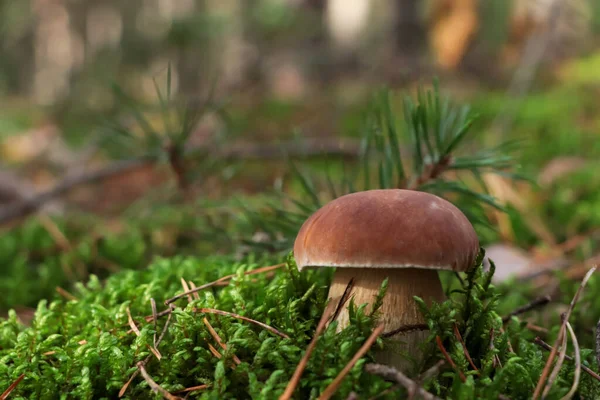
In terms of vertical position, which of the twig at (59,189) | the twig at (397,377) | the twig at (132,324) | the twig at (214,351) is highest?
the twig at (397,377)

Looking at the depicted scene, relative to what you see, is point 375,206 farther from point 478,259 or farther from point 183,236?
point 183,236

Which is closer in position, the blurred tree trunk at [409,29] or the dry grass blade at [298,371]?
the dry grass blade at [298,371]

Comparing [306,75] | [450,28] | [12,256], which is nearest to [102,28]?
[306,75]

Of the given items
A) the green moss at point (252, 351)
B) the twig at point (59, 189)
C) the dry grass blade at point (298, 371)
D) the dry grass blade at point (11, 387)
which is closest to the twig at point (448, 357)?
the green moss at point (252, 351)

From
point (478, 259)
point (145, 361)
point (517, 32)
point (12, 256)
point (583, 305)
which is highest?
point (517, 32)

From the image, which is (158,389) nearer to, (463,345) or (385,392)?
(385,392)

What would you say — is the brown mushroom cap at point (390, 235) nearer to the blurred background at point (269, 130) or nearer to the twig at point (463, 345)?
the twig at point (463, 345)
